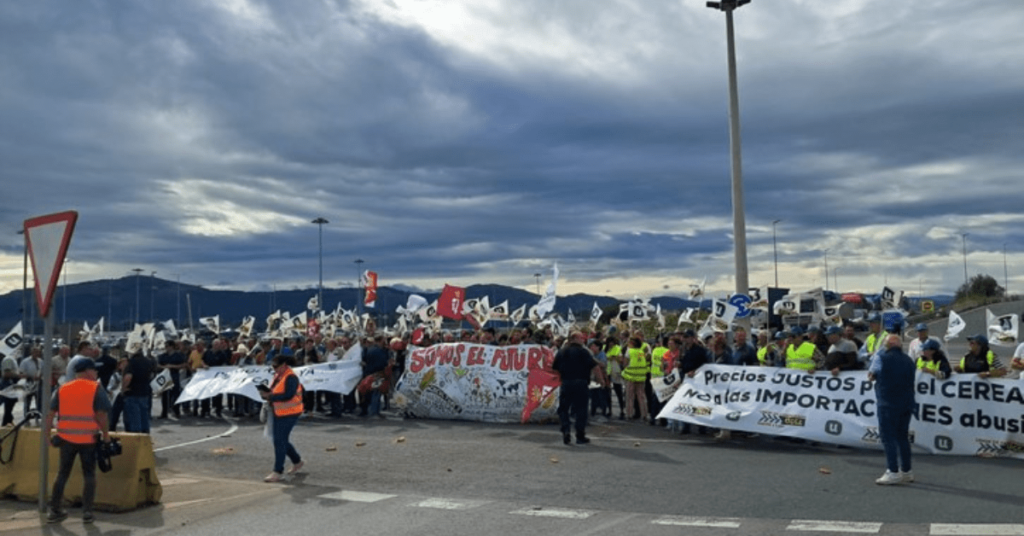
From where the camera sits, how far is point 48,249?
32.4ft

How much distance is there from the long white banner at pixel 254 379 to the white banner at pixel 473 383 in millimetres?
1350

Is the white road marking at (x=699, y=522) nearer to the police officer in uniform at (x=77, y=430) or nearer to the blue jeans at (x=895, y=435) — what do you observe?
the blue jeans at (x=895, y=435)

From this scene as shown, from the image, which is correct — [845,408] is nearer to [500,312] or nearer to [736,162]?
[736,162]

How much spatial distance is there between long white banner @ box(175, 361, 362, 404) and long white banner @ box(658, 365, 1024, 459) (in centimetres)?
814

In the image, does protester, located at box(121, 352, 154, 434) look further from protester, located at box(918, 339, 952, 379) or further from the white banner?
protester, located at box(918, 339, 952, 379)

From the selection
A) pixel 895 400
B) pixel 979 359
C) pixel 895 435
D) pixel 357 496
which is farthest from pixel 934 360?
pixel 357 496

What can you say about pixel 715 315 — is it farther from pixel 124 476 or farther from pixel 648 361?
pixel 124 476

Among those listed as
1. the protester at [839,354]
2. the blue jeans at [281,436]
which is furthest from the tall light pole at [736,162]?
the blue jeans at [281,436]

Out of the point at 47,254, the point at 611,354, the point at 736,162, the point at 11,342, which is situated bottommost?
the point at 611,354

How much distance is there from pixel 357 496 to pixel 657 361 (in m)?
8.93

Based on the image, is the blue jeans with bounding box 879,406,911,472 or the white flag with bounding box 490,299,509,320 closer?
the blue jeans with bounding box 879,406,911,472

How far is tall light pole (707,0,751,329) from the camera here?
80.3 feet

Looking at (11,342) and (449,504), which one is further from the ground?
(11,342)

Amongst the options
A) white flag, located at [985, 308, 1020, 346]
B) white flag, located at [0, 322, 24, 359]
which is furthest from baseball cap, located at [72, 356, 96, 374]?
white flag, located at [0, 322, 24, 359]
